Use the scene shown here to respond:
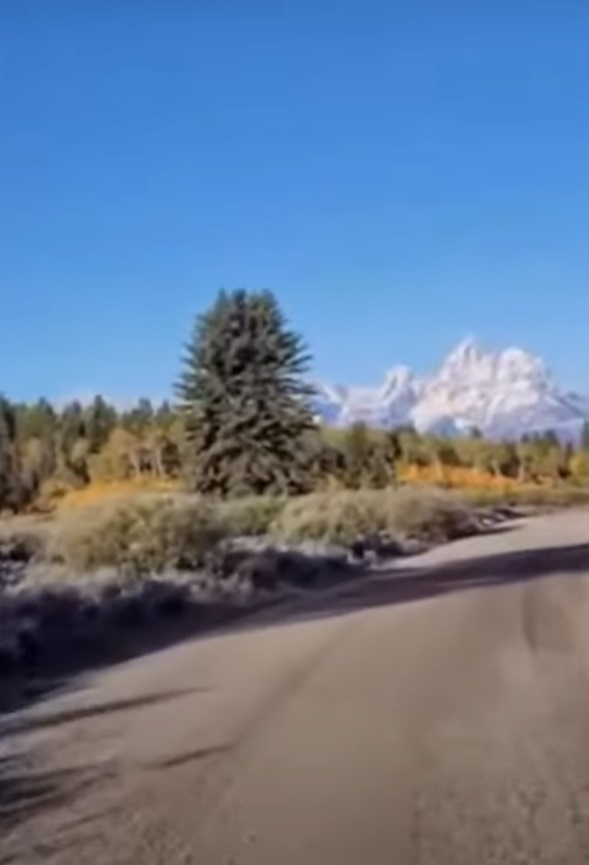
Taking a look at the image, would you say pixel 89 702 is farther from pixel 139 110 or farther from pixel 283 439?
pixel 139 110

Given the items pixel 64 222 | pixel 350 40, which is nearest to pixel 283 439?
pixel 64 222

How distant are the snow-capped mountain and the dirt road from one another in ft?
0.51

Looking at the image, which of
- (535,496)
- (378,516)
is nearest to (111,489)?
(378,516)

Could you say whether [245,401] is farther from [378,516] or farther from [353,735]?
[353,735]

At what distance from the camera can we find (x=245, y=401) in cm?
187

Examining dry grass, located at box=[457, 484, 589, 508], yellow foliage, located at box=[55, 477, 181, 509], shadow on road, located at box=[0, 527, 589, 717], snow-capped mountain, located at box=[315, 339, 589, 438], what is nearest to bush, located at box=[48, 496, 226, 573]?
yellow foliage, located at box=[55, 477, 181, 509]

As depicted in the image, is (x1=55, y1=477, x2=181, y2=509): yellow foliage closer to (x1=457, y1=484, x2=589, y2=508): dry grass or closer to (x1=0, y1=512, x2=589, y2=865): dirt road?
(x1=0, y1=512, x2=589, y2=865): dirt road

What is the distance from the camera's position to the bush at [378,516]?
6.34 ft

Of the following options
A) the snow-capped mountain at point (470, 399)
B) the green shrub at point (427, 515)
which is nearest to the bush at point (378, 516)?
the green shrub at point (427, 515)

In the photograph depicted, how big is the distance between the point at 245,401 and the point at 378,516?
0.29 meters

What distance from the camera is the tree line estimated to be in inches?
73.3

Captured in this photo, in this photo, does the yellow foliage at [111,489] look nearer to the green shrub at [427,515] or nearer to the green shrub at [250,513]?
the green shrub at [250,513]

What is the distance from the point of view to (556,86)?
1885 mm

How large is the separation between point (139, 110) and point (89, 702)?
0.87 meters
